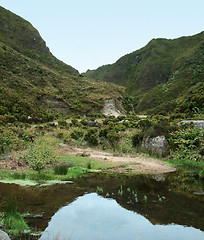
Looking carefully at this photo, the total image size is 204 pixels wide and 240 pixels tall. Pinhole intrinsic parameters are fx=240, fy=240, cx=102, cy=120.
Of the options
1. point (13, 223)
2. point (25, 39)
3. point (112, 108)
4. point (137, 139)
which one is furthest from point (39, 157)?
point (25, 39)

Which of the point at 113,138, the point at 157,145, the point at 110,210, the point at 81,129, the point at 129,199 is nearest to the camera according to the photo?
the point at 110,210

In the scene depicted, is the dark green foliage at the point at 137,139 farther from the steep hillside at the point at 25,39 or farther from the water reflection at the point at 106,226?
the steep hillside at the point at 25,39

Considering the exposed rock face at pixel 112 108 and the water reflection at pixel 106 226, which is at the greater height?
the exposed rock face at pixel 112 108

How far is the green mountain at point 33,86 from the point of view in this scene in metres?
51.6

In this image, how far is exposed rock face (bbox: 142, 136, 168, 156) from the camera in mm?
Answer: 25950

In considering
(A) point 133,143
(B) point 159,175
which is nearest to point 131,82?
(A) point 133,143

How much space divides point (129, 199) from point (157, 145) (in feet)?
52.7

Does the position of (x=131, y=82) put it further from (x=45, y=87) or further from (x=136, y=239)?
(x=136, y=239)

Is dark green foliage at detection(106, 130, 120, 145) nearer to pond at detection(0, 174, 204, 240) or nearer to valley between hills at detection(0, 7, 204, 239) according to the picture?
→ valley between hills at detection(0, 7, 204, 239)

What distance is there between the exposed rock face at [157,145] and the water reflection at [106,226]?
54.9 feet

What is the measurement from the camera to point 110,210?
980 centimetres

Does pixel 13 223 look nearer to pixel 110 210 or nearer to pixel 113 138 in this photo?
pixel 110 210

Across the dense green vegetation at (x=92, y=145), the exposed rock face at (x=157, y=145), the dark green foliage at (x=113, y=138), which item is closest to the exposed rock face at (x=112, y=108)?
the dense green vegetation at (x=92, y=145)

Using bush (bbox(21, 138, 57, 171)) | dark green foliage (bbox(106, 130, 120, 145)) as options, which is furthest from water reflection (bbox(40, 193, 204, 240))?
dark green foliage (bbox(106, 130, 120, 145))
